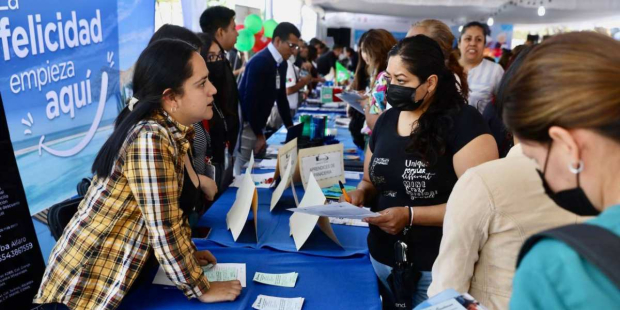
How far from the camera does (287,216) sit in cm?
219

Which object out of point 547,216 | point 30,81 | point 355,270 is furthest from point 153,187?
point 30,81

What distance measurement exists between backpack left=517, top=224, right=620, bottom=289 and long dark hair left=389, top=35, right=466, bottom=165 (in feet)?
3.25

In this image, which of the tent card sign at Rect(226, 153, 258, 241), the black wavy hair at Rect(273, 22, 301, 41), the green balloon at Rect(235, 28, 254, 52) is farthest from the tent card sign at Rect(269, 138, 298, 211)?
the green balloon at Rect(235, 28, 254, 52)

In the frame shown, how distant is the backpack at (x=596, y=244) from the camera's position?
504mm

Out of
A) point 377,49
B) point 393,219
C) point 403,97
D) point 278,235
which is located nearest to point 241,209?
point 278,235

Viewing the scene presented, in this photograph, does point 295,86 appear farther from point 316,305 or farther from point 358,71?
point 316,305

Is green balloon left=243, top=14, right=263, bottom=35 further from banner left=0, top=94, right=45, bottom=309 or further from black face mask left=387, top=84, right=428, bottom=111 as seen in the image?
black face mask left=387, top=84, right=428, bottom=111

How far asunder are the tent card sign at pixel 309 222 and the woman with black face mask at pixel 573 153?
119cm

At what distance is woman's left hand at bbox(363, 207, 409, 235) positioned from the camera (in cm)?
154

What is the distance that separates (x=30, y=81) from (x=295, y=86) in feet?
12.2

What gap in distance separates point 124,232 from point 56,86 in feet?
4.04

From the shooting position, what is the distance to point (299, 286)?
61.2 inches

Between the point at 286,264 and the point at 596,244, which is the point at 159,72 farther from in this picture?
the point at 596,244

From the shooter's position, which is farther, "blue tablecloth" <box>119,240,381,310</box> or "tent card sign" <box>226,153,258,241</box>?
"tent card sign" <box>226,153,258,241</box>
